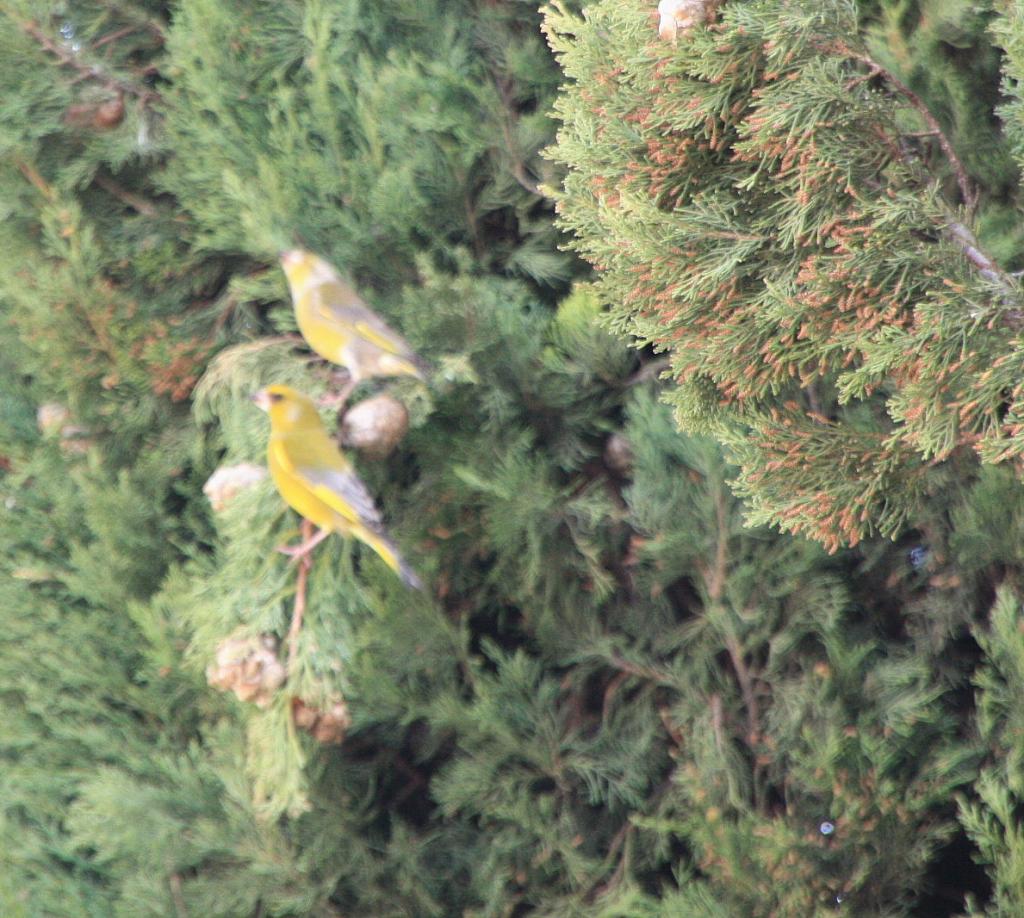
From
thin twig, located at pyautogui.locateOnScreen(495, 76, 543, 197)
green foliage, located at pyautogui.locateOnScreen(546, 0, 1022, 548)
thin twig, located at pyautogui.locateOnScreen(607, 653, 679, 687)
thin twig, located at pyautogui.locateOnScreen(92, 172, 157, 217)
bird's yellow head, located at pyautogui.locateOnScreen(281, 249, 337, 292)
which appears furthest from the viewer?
thin twig, located at pyautogui.locateOnScreen(92, 172, 157, 217)

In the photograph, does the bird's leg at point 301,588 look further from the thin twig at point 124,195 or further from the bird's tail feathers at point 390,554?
the thin twig at point 124,195

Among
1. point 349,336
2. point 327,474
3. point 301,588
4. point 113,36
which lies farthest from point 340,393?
point 113,36

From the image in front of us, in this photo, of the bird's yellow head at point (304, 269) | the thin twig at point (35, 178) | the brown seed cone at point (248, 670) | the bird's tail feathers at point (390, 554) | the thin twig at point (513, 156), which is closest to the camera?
the brown seed cone at point (248, 670)

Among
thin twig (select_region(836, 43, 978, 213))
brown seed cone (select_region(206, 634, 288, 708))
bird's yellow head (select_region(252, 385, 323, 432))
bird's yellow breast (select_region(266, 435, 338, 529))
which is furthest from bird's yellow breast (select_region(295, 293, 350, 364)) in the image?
thin twig (select_region(836, 43, 978, 213))

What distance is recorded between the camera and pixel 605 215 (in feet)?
4.69

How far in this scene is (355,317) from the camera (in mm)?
2119

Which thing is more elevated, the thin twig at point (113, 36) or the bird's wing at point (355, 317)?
the thin twig at point (113, 36)

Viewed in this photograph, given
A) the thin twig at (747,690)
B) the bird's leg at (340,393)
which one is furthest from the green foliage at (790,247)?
the thin twig at (747,690)

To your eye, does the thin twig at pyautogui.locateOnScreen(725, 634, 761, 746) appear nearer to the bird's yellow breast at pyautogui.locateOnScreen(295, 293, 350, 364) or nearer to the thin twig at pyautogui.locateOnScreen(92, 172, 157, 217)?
the bird's yellow breast at pyautogui.locateOnScreen(295, 293, 350, 364)

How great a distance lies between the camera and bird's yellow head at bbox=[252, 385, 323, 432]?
1.98 metres

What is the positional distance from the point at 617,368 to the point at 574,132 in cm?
80

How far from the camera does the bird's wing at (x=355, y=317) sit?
211cm

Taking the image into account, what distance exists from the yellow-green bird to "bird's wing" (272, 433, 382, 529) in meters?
0.16

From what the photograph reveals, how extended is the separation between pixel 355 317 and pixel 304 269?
173 millimetres
